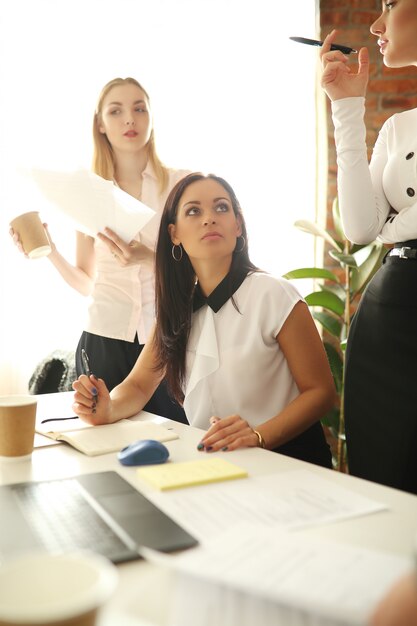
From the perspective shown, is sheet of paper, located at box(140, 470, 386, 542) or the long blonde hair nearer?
sheet of paper, located at box(140, 470, 386, 542)

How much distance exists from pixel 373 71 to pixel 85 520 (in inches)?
123

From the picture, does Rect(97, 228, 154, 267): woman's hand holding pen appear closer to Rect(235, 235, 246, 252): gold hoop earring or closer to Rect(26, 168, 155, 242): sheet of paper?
Rect(26, 168, 155, 242): sheet of paper

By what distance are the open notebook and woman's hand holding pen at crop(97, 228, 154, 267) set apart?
0.68 meters

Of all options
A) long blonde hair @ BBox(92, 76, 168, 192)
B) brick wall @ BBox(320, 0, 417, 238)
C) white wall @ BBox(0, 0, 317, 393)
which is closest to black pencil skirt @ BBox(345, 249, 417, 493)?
long blonde hair @ BBox(92, 76, 168, 192)

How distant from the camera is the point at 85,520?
34.9 inches

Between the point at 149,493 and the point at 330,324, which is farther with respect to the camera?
the point at 330,324

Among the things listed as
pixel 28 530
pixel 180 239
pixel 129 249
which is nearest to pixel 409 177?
pixel 180 239

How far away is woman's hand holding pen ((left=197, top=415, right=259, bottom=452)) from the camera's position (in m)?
1.26

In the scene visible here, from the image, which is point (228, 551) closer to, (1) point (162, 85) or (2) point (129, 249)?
(2) point (129, 249)

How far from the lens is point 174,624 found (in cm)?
62

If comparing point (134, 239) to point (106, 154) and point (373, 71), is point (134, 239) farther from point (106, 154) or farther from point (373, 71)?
point (373, 71)

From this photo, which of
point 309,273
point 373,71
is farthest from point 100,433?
point 373,71

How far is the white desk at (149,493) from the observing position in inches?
27.9

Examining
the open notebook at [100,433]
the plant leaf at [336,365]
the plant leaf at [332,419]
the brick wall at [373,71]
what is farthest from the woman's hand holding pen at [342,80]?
the brick wall at [373,71]
